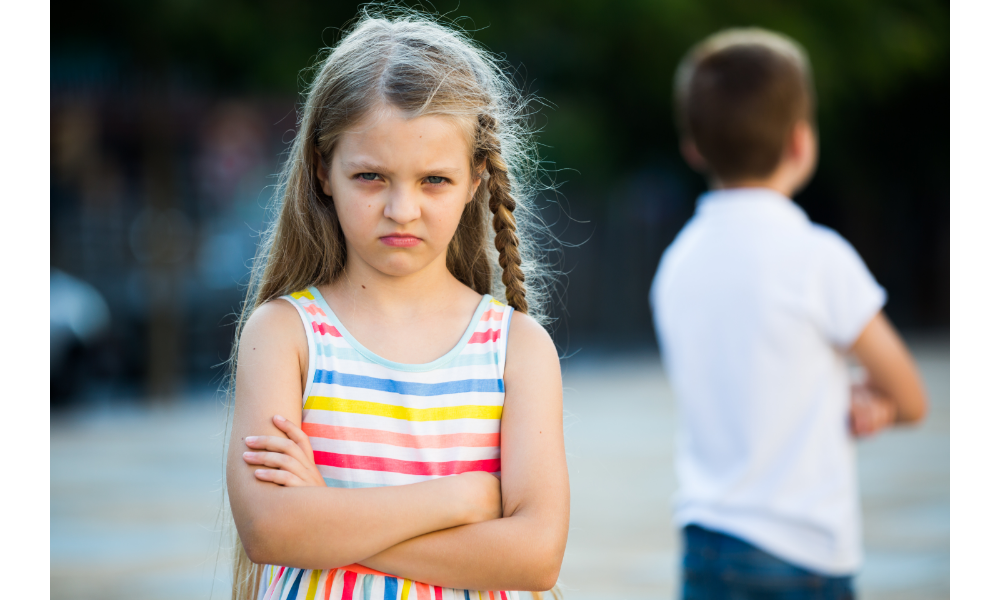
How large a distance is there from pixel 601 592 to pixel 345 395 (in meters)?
3.87

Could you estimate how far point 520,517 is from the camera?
1701mm

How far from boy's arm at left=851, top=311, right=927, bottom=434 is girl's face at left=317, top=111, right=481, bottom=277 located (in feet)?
4.13

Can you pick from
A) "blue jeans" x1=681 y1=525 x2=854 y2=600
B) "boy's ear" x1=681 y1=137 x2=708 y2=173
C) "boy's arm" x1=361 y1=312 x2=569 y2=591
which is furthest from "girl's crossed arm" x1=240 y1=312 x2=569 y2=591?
"boy's ear" x1=681 y1=137 x2=708 y2=173

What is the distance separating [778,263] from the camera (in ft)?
8.83

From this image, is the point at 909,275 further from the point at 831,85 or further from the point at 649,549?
the point at 649,549

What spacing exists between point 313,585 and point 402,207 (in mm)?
653

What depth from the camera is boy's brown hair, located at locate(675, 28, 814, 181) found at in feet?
9.52

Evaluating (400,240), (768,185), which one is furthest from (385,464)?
(768,185)

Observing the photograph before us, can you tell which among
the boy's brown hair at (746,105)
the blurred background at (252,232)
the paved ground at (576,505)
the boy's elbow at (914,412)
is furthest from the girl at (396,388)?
the blurred background at (252,232)

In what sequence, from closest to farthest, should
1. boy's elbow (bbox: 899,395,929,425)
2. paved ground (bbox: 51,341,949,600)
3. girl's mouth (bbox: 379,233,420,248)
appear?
girl's mouth (bbox: 379,233,420,248)
boy's elbow (bbox: 899,395,929,425)
paved ground (bbox: 51,341,949,600)

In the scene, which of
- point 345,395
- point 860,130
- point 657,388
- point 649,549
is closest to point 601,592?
point 649,549

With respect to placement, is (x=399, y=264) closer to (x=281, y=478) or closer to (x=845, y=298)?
(x=281, y=478)

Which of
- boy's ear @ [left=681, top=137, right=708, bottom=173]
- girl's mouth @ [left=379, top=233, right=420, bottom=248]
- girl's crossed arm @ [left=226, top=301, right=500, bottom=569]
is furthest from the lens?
boy's ear @ [left=681, top=137, right=708, bottom=173]

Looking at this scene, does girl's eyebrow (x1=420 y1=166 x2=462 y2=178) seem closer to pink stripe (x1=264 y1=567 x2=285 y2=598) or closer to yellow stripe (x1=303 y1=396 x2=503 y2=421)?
yellow stripe (x1=303 y1=396 x2=503 y2=421)
